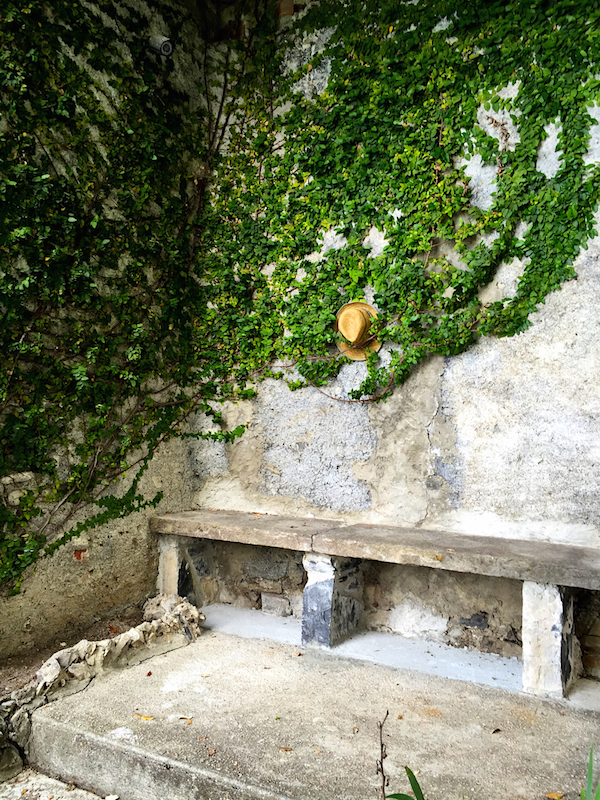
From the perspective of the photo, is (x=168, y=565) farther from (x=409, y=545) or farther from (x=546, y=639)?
(x=546, y=639)

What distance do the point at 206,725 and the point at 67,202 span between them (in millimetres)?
2972

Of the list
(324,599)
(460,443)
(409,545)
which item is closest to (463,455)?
(460,443)

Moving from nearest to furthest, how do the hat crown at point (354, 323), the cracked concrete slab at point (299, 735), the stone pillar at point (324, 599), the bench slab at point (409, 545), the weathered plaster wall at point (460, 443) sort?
the cracked concrete slab at point (299, 735), the bench slab at point (409, 545), the weathered plaster wall at point (460, 443), the stone pillar at point (324, 599), the hat crown at point (354, 323)

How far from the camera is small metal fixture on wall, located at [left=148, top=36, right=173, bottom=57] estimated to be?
13.3 feet

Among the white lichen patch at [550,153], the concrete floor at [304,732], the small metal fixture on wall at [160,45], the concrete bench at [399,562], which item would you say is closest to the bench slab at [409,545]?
the concrete bench at [399,562]

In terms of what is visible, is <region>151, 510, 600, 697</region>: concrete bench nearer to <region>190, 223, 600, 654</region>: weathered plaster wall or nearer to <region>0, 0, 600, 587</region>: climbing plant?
<region>190, 223, 600, 654</region>: weathered plaster wall

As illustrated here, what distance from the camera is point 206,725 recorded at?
2527 millimetres

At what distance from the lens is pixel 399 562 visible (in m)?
3.16

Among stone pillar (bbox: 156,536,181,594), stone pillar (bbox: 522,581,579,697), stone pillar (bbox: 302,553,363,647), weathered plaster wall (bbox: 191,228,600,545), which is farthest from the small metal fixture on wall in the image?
stone pillar (bbox: 522,581,579,697)

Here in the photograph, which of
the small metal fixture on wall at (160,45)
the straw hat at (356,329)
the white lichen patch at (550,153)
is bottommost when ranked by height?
the straw hat at (356,329)

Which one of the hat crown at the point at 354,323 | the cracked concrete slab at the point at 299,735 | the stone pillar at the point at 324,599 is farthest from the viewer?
the hat crown at the point at 354,323

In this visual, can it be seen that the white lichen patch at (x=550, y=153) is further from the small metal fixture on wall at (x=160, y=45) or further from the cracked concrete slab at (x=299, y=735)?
the cracked concrete slab at (x=299, y=735)

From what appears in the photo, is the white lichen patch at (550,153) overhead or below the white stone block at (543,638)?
overhead

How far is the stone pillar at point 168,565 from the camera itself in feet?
13.3
